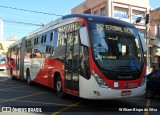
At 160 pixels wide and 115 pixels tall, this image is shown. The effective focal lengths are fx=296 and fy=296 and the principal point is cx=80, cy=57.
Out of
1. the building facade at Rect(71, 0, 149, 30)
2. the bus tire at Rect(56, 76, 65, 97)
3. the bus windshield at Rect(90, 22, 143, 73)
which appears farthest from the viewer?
the building facade at Rect(71, 0, 149, 30)

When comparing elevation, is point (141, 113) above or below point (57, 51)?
below

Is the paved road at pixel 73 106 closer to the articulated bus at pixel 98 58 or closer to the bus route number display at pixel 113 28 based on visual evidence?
the articulated bus at pixel 98 58

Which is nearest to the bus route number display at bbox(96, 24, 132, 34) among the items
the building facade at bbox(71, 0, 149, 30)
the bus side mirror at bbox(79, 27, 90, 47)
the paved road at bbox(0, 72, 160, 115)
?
the bus side mirror at bbox(79, 27, 90, 47)

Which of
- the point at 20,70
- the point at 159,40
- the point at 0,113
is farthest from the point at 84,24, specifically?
the point at 159,40

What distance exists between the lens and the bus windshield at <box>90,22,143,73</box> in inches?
381

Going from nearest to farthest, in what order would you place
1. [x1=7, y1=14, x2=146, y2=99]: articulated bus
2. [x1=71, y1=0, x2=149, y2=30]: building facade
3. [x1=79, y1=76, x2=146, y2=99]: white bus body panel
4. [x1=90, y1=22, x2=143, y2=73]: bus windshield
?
[x1=79, y1=76, x2=146, y2=99]: white bus body panel
[x1=7, y1=14, x2=146, y2=99]: articulated bus
[x1=90, y1=22, x2=143, y2=73]: bus windshield
[x1=71, y1=0, x2=149, y2=30]: building facade

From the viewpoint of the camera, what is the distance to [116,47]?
1002 cm

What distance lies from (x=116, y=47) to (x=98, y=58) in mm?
833

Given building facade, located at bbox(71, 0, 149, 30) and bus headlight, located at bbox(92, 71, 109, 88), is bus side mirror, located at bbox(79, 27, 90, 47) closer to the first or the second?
bus headlight, located at bbox(92, 71, 109, 88)

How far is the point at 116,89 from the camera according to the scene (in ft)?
31.3

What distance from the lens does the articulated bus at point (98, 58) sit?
952cm

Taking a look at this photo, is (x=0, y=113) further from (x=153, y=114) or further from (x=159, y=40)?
(x=159, y=40)

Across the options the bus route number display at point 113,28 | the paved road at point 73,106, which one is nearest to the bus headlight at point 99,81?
the paved road at point 73,106

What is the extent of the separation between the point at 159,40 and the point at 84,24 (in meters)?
36.2
